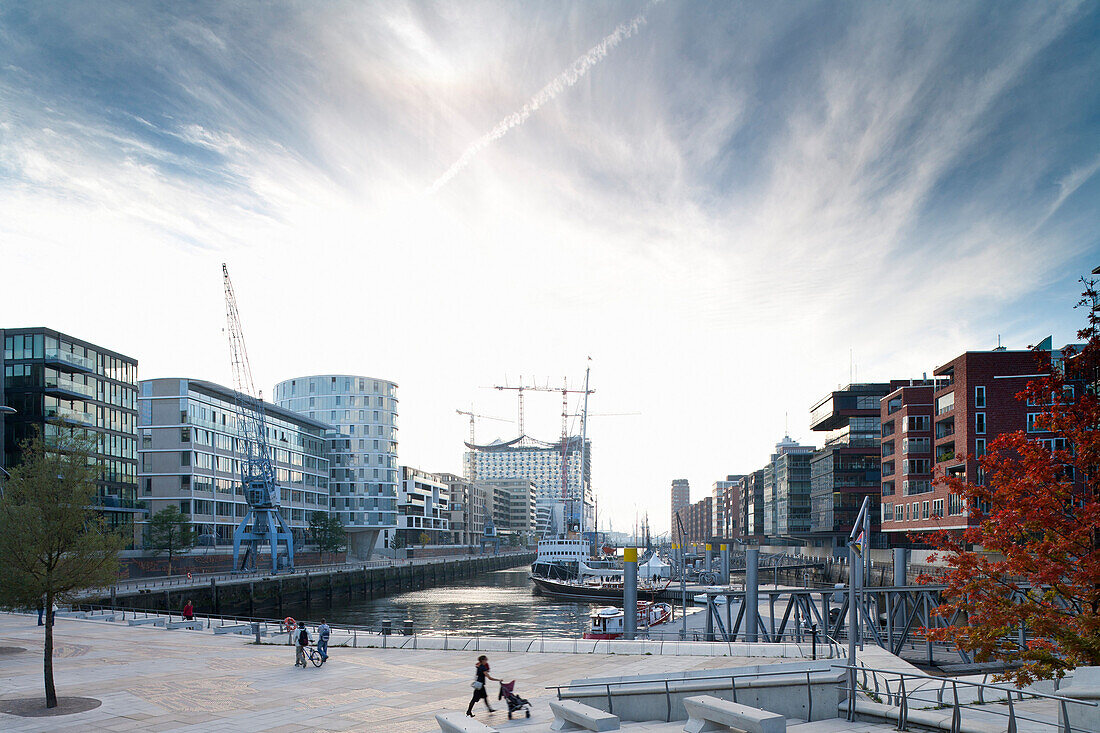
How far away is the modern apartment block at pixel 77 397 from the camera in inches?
3344

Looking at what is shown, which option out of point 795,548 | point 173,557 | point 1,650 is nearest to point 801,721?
point 1,650

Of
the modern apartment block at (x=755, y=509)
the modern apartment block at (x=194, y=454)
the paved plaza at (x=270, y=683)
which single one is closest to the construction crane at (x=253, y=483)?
the modern apartment block at (x=194, y=454)

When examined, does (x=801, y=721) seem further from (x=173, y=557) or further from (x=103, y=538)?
(x=173, y=557)

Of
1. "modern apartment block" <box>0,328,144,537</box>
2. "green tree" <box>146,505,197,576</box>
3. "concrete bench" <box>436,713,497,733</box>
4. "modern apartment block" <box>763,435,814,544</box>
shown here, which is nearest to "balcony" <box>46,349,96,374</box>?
"modern apartment block" <box>0,328,144,537</box>

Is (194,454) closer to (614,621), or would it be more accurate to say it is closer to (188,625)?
(188,625)

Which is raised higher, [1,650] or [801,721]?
[801,721]

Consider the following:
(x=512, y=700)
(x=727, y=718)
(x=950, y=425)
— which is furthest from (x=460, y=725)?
(x=950, y=425)

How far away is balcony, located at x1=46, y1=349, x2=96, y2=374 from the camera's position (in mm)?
86562

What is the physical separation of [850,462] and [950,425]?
36.9m

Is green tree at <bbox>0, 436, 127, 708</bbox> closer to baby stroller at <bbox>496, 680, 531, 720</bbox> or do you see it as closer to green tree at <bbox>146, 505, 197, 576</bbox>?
baby stroller at <bbox>496, 680, 531, 720</bbox>

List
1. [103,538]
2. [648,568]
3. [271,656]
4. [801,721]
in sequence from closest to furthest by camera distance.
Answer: [801,721] < [103,538] < [271,656] < [648,568]

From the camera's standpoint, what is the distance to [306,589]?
318 ft

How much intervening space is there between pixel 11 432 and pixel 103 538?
7532 centimetres

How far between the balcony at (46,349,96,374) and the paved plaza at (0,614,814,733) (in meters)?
57.2
